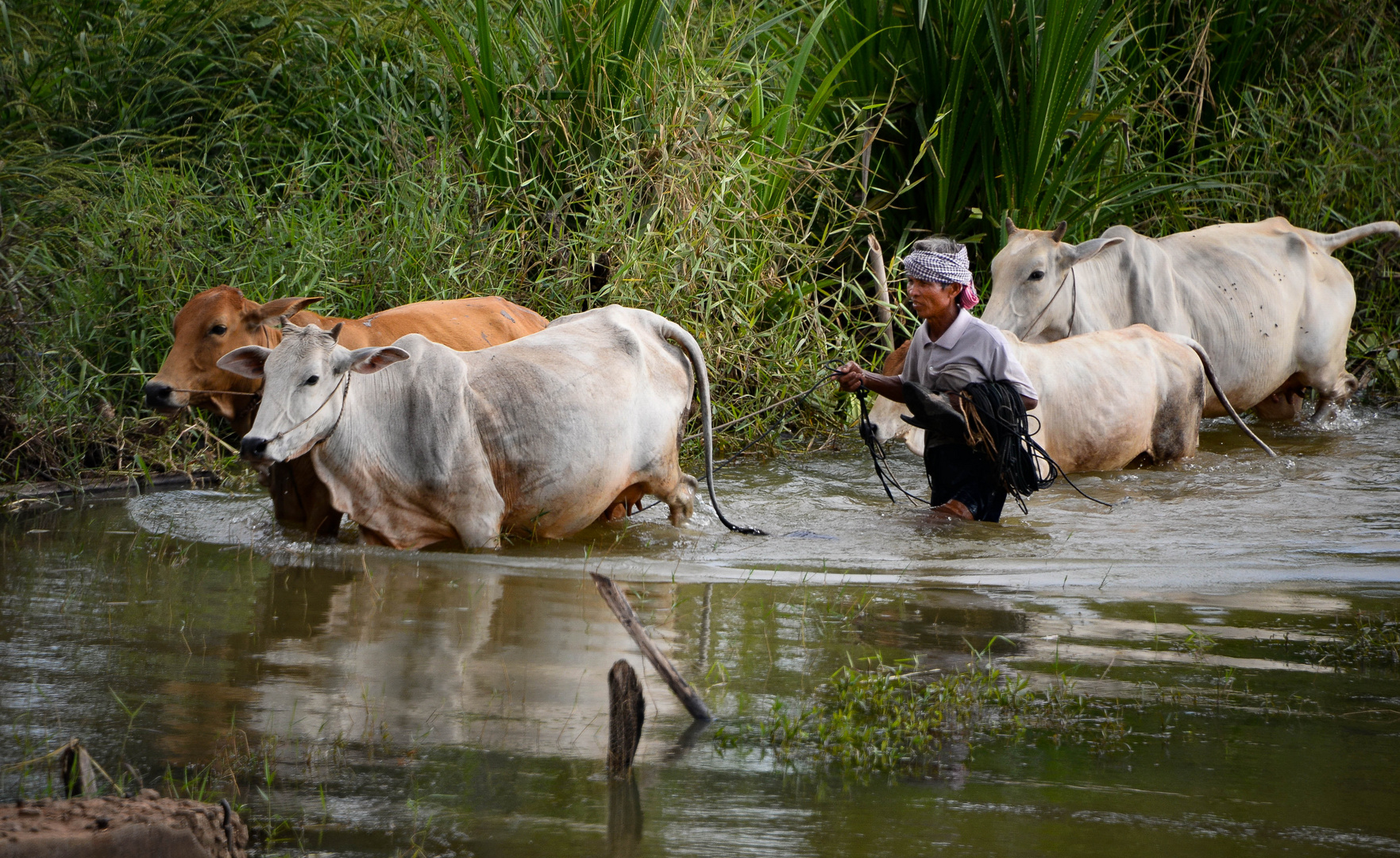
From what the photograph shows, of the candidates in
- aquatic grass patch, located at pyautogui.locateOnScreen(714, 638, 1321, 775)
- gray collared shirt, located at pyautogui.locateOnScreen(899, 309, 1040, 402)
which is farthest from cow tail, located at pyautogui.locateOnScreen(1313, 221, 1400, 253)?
aquatic grass patch, located at pyautogui.locateOnScreen(714, 638, 1321, 775)

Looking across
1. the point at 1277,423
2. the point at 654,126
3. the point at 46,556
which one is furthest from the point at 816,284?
the point at 46,556

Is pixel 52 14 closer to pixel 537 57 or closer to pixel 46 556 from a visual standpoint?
pixel 537 57

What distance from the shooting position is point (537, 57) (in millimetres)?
8023

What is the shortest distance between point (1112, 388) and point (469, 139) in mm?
3910

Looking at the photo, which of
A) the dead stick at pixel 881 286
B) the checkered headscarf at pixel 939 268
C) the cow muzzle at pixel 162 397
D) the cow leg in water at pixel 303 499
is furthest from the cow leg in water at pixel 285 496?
the dead stick at pixel 881 286

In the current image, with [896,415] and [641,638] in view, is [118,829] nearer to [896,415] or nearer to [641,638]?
[641,638]

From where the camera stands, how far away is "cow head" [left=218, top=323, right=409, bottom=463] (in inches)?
183

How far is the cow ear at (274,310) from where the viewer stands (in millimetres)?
5453

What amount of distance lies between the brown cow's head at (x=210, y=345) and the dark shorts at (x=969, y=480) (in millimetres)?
2583

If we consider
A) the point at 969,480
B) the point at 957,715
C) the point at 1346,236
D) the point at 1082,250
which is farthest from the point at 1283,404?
the point at 957,715

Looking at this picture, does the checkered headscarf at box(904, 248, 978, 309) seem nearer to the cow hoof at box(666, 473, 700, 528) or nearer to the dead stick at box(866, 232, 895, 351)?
the cow hoof at box(666, 473, 700, 528)

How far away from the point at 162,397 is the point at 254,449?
918 mm

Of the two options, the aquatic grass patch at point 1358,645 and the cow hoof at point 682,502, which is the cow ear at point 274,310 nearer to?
the cow hoof at point 682,502

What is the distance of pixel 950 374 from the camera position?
17.8 feet
